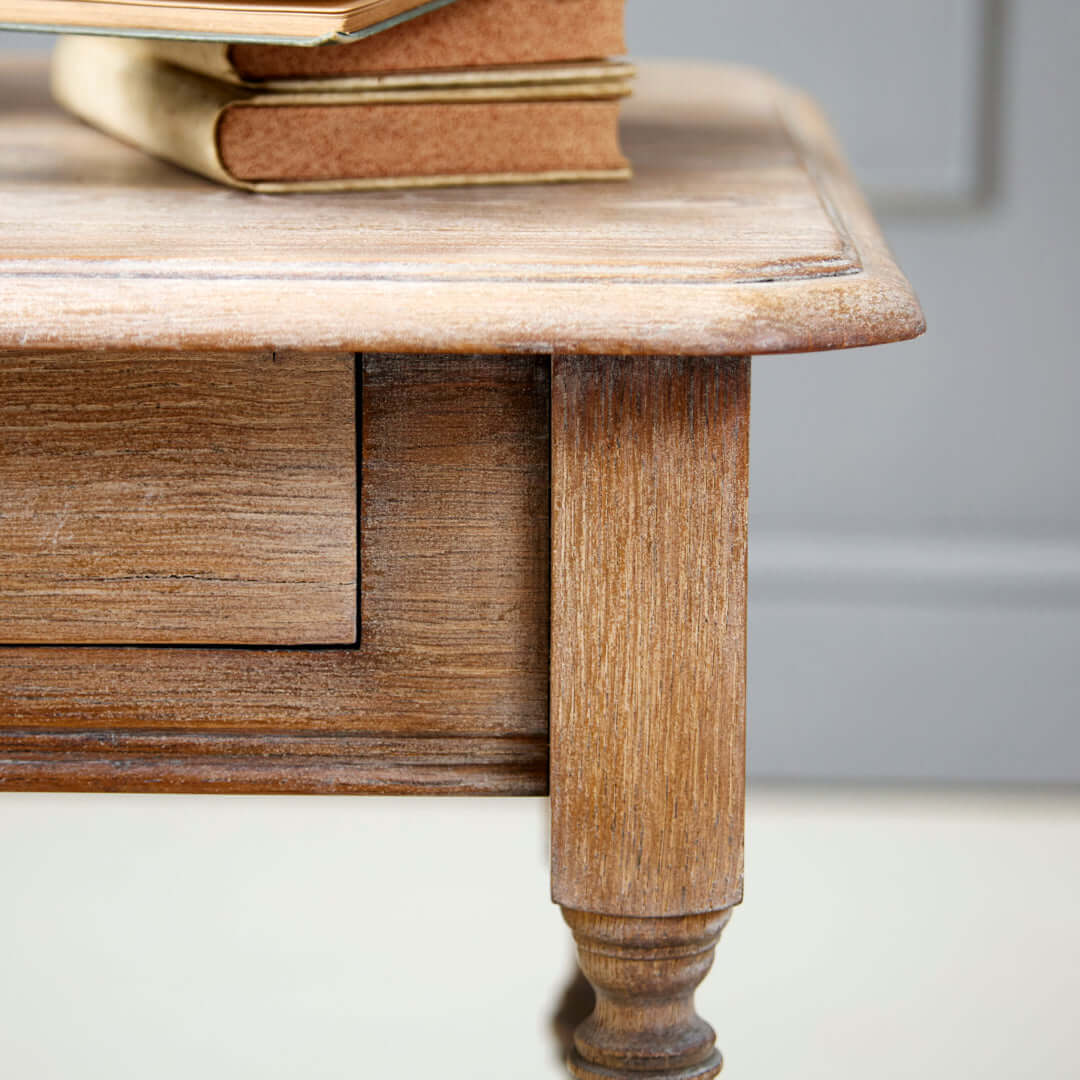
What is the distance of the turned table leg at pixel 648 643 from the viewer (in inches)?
16.8

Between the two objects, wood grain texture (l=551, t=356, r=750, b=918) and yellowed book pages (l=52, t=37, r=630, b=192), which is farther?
yellowed book pages (l=52, t=37, r=630, b=192)

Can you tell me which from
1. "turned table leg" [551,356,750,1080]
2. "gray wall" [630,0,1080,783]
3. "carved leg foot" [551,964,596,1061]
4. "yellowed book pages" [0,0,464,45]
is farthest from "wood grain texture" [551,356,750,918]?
"gray wall" [630,0,1080,783]

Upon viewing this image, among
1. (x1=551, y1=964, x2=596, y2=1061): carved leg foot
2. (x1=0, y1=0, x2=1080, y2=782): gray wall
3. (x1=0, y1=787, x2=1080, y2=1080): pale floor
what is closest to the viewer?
(x1=551, y1=964, x2=596, y2=1061): carved leg foot

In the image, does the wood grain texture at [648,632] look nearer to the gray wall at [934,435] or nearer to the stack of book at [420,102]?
the stack of book at [420,102]

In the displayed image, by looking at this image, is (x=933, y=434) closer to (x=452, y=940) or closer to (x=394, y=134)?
(x=452, y=940)

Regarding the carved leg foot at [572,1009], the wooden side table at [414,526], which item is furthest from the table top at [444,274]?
the carved leg foot at [572,1009]

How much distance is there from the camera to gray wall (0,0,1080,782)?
1.46m

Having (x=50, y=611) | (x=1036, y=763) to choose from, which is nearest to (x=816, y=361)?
(x=1036, y=763)

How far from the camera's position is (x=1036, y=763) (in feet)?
5.01

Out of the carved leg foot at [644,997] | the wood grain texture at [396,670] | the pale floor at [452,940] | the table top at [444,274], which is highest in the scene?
the table top at [444,274]

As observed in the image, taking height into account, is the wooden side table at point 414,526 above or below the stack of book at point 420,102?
below

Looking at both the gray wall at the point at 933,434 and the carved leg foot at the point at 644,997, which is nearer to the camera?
the carved leg foot at the point at 644,997

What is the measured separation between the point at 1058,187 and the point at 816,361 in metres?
0.27

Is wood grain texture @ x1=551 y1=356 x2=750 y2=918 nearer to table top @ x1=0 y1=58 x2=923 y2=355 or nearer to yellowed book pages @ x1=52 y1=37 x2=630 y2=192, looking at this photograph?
table top @ x1=0 y1=58 x2=923 y2=355
